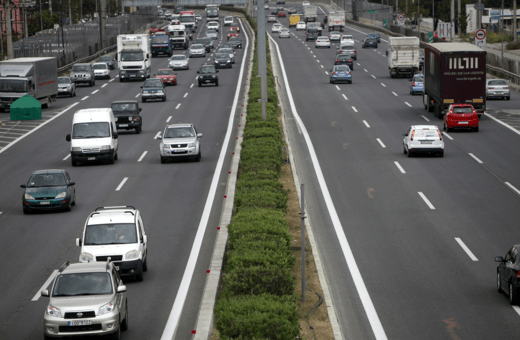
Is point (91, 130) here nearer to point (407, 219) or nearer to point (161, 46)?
point (407, 219)

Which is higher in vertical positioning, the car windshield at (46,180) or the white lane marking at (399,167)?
the car windshield at (46,180)

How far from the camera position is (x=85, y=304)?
44.8 ft

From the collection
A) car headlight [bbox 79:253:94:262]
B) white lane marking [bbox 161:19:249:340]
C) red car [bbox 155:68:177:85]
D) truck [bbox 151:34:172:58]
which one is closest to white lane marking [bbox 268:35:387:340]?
white lane marking [bbox 161:19:249:340]

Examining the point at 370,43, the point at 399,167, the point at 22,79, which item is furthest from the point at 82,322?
the point at 370,43

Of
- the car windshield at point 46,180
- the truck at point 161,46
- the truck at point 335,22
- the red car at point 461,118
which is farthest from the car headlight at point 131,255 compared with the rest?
the truck at point 335,22

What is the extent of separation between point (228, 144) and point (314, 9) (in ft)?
338

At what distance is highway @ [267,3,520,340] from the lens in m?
15.3

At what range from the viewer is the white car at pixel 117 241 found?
1753cm

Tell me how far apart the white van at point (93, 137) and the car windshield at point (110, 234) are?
16.5 metres

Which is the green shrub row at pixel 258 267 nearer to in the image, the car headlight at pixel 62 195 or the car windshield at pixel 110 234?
the car windshield at pixel 110 234

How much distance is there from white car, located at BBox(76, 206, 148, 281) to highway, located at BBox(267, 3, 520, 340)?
4297 millimetres

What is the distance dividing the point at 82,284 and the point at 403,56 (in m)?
56.8

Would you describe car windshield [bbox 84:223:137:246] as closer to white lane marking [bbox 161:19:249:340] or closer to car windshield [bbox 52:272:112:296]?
white lane marking [bbox 161:19:249:340]

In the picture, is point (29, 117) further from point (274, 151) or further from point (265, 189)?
point (265, 189)
